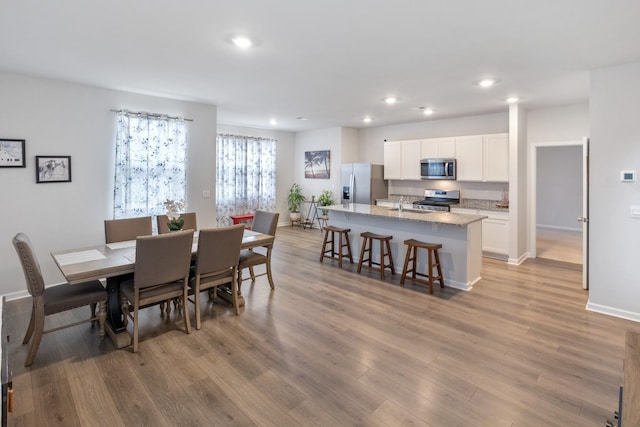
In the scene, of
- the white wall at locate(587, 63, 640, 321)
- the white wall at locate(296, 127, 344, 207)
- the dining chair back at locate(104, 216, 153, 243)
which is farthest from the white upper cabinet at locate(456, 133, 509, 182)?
the dining chair back at locate(104, 216, 153, 243)

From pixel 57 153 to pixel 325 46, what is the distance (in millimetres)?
3598

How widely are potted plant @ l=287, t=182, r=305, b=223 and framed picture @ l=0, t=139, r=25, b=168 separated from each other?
6.00 m

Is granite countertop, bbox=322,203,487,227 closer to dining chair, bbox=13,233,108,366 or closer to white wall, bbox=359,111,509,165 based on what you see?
white wall, bbox=359,111,509,165

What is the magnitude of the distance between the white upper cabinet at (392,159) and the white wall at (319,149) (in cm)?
119

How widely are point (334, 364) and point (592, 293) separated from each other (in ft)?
10.3

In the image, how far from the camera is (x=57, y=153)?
13.9 ft

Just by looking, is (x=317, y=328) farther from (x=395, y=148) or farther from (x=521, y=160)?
(x=395, y=148)

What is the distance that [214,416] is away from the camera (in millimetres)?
2121

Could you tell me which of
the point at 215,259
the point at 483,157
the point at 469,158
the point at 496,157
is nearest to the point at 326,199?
the point at 469,158

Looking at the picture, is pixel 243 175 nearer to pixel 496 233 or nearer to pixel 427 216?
pixel 427 216

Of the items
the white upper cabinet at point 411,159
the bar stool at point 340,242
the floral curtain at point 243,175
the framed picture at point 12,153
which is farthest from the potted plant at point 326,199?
the framed picture at point 12,153

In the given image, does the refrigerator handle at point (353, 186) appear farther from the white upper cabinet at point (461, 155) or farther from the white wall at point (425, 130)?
the white wall at point (425, 130)

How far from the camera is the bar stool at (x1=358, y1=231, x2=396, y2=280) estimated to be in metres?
4.91

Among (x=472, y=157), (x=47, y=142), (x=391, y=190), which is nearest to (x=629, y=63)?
(x=472, y=157)
